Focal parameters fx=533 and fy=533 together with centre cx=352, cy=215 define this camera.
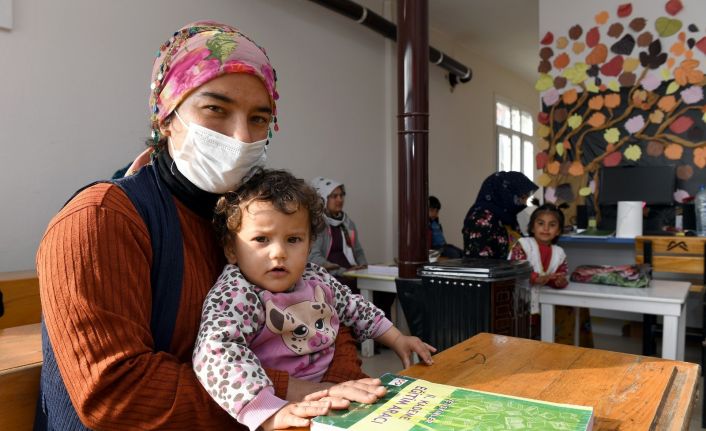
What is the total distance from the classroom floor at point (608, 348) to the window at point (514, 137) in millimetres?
5064

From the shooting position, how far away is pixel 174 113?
1.06 meters

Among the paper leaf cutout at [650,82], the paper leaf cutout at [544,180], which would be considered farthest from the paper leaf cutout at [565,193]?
the paper leaf cutout at [650,82]

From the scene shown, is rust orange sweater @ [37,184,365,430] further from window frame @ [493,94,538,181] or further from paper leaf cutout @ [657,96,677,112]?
window frame @ [493,94,538,181]

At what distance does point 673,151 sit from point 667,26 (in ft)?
3.82

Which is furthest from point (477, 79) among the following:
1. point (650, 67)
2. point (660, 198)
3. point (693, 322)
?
point (693, 322)

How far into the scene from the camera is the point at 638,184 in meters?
4.93

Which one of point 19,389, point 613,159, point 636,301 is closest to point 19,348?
point 19,389

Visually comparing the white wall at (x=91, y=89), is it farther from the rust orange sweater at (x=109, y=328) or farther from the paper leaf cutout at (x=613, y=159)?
the paper leaf cutout at (x=613, y=159)

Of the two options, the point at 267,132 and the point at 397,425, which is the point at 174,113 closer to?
the point at 267,132

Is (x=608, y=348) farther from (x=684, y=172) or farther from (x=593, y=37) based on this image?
(x=593, y=37)

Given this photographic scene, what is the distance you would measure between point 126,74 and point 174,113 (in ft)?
9.30

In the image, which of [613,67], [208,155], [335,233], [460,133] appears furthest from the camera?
[460,133]

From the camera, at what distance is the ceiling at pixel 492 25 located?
22.3ft

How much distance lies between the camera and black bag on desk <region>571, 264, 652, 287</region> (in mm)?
3049
